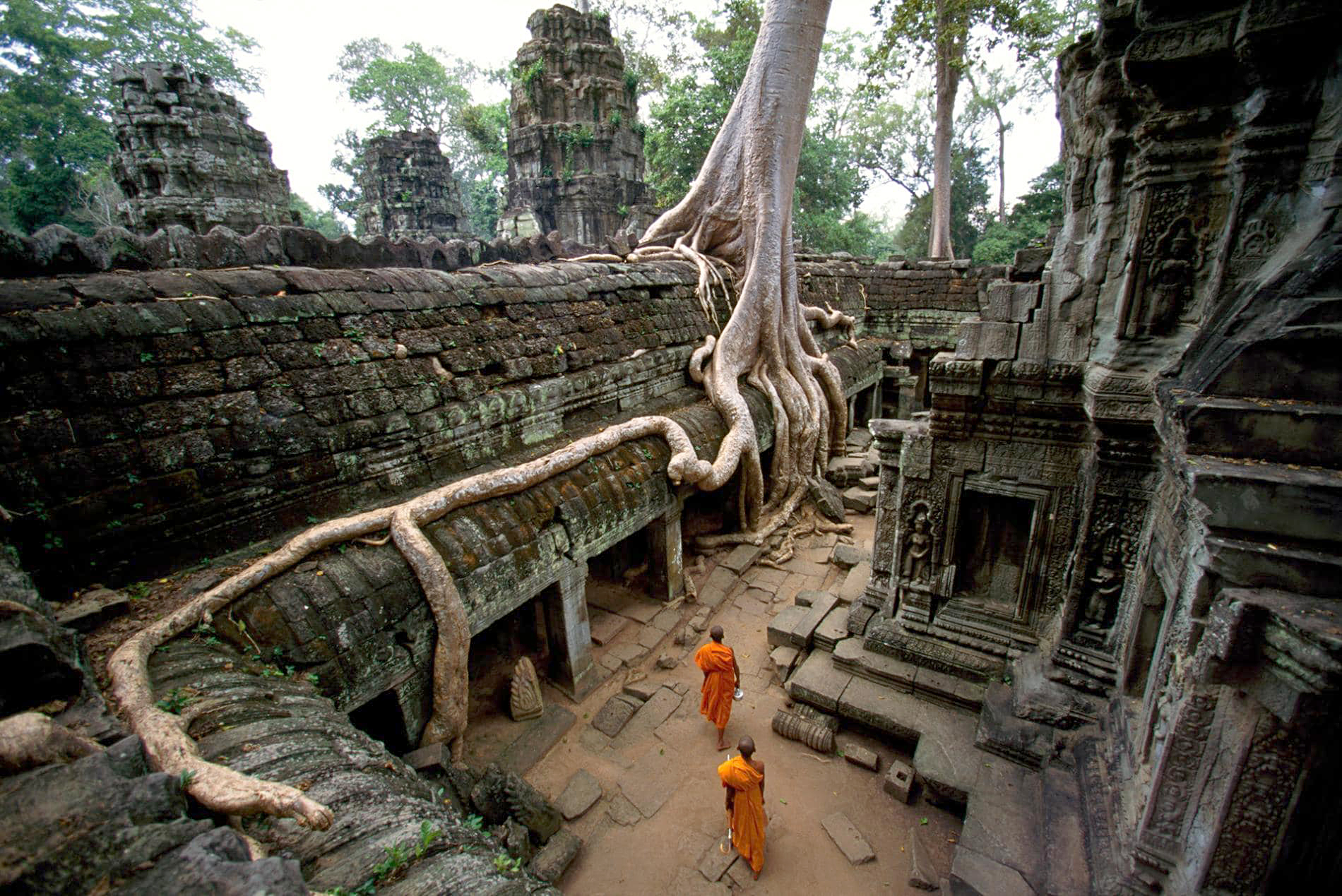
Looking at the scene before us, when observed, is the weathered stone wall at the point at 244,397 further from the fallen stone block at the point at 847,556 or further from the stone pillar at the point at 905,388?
the stone pillar at the point at 905,388

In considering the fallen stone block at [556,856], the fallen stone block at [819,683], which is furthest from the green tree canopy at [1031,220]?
the fallen stone block at [556,856]

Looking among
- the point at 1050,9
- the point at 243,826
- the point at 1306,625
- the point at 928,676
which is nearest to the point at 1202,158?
the point at 1306,625

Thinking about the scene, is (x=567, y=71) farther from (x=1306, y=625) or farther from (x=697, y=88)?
(x=1306, y=625)

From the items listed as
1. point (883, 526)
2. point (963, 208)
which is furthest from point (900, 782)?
point (963, 208)

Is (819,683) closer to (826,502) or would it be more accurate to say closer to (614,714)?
(614,714)

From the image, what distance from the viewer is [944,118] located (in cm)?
1648

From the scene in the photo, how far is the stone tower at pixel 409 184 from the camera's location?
748 inches

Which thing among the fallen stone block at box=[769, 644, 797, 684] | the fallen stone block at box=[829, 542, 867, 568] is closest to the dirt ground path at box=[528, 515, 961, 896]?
the fallen stone block at box=[769, 644, 797, 684]

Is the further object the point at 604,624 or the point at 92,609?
the point at 604,624

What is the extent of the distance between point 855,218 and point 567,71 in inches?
561

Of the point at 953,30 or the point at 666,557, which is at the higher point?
the point at 953,30

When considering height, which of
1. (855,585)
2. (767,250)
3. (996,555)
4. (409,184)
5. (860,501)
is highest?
(409,184)

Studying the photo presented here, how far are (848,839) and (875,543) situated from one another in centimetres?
246

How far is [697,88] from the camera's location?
1925 cm
